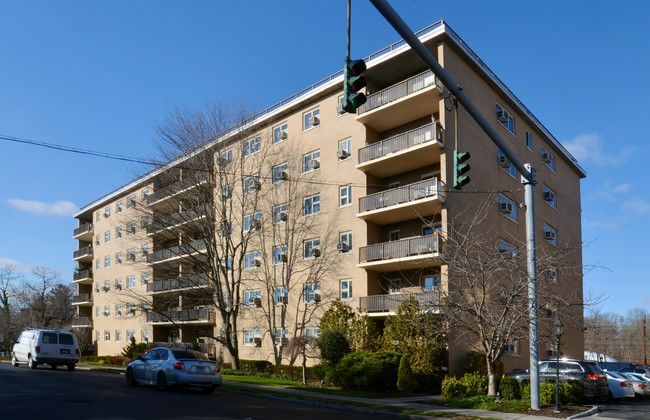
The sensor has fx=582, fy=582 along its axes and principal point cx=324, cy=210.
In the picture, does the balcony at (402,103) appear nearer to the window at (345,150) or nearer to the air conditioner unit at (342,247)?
the window at (345,150)

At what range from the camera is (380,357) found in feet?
79.4

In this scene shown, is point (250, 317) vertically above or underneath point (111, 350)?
above

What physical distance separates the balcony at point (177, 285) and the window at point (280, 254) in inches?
170

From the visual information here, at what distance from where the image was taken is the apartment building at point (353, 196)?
27828mm

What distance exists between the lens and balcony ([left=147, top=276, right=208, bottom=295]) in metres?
34.1

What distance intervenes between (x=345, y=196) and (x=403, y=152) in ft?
16.6

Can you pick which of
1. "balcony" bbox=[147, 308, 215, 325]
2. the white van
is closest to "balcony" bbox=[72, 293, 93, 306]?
"balcony" bbox=[147, 308, 215, 325]

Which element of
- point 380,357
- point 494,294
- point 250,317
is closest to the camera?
point 494,294

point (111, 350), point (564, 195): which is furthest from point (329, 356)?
point (111, 350)

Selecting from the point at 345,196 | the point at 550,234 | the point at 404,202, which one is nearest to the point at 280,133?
the point at 345,196

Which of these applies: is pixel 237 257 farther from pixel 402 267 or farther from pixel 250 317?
pixel 402 267

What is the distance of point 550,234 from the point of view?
35781 mm

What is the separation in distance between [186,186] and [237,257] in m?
7.37

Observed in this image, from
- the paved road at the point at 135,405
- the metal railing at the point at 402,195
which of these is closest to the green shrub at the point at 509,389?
the paved road at the point at 135,405
